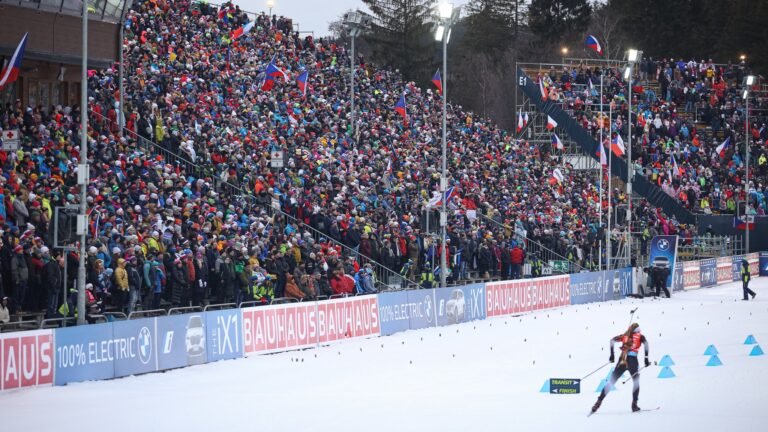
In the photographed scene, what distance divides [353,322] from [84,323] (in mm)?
9432

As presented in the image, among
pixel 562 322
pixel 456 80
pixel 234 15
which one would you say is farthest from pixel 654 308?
pixel 456 80

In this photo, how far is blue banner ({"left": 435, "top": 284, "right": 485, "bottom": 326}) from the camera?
3759cm

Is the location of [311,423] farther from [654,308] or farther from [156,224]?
[654,308]

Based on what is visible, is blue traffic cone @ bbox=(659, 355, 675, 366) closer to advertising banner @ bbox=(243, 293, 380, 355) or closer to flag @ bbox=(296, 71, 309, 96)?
advertising banner @ bbox=(243, 293, 380, 355)

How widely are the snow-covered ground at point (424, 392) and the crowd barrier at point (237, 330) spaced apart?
1.20 feet

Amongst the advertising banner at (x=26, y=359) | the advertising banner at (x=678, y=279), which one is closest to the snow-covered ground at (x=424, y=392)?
the advertising banner at (x=26, y=359)

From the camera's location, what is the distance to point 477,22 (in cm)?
10612

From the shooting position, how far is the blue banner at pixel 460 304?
123 feet

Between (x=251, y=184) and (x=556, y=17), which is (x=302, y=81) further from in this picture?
(x=556, y=17)

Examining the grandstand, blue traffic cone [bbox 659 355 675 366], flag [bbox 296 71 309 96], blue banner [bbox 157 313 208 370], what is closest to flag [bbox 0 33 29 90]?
the grandstand

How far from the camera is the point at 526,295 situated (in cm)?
4275

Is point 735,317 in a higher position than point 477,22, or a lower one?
lower

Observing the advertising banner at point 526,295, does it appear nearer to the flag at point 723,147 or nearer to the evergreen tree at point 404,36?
the flag at point 723,147

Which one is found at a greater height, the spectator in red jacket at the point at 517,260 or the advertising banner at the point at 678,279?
the spectator in red jacket at the point at 517,260
